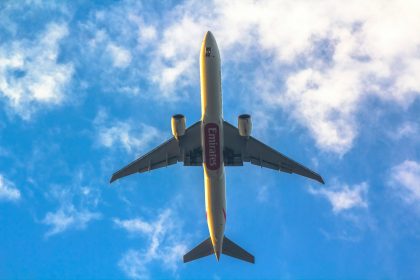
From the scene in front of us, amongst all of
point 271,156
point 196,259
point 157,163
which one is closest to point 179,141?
point 157,163

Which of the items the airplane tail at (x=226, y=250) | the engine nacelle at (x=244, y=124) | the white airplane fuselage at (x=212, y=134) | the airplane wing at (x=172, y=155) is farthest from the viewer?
the airplane tail at (x=226, y=250)

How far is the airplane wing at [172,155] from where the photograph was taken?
1980 inches

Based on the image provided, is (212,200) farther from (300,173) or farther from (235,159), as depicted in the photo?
(300,173)

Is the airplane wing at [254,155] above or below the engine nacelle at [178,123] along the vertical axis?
above

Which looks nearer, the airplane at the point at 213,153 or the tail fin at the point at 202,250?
the airplane at the point at 213,153

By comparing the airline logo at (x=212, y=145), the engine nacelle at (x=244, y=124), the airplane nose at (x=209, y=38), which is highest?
the airplane nose at (x=209, y=38)

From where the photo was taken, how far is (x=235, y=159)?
51438 millimetres

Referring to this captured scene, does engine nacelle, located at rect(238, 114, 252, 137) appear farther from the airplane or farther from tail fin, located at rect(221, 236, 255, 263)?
tail fin, located at rect(221, 236, 255, 263)

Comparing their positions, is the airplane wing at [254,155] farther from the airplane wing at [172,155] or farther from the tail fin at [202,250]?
the tail fin at [202,250]

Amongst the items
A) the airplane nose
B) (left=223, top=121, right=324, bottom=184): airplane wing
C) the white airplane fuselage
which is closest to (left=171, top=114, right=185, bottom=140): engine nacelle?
the white airplane fuselage

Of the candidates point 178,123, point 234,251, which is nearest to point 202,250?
point 234,251

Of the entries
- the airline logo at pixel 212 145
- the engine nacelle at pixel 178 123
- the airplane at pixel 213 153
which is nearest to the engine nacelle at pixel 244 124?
the airplane at pixel 213 153

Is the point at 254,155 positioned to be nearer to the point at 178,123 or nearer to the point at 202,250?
the point at 178,123

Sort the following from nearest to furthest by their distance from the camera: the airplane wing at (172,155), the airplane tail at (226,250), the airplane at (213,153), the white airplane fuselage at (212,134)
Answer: the white airplane fuselage at (212,134), the airplane at (213,153), the airplane wing at (172,155), the airplane tail at (226,250)
